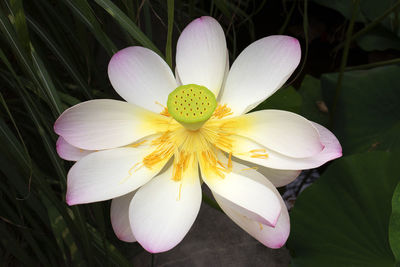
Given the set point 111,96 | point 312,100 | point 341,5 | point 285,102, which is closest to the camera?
point 285,102

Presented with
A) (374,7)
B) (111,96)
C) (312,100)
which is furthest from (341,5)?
(111,96)

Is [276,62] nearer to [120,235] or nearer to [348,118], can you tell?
[120,235]

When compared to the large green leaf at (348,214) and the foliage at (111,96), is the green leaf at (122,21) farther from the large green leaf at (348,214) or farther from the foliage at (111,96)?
the large green leaf at (348,214)

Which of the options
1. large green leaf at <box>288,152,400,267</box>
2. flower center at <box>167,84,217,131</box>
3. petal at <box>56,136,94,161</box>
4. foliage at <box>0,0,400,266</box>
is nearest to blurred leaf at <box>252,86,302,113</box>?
foliage at <box>0,0,400,266</box>

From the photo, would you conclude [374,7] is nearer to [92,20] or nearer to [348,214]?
[348,214]

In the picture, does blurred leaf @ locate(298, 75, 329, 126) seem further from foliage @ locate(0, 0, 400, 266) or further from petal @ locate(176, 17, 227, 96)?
petal @ locate(176, 17, 227, 96)

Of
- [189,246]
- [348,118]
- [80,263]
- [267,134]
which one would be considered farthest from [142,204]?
[348,118]
